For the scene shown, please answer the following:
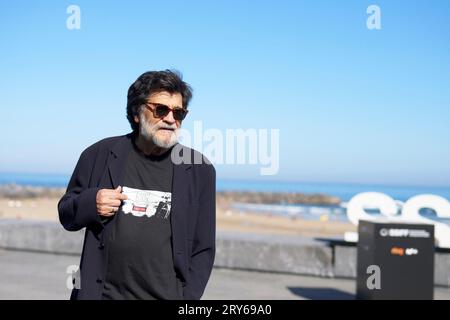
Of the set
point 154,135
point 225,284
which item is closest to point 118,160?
point 154,135

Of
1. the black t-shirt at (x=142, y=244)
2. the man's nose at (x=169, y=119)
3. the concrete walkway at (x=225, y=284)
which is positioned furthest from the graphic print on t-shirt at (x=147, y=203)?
the concrete walkway at (x=225, y=284)

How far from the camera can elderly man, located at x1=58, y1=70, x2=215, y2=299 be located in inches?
104

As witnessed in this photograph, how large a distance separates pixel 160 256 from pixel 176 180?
38 centimetres

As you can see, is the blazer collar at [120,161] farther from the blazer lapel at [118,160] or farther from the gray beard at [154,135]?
the gray beard at [154,135]

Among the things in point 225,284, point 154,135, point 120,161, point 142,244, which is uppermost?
point 154,135

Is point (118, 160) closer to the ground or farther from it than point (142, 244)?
farther from it

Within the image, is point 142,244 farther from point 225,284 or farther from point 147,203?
point 225,284

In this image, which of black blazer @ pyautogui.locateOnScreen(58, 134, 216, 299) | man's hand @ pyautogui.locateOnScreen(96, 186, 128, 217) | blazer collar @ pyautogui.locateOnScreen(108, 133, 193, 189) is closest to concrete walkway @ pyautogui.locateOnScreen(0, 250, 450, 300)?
black blazer @ pyautogui.locateOnScreen(58, 134, 216, 299)

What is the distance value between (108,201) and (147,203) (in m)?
0.20

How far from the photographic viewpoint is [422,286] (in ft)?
21.9

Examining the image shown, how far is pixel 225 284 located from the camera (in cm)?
834
